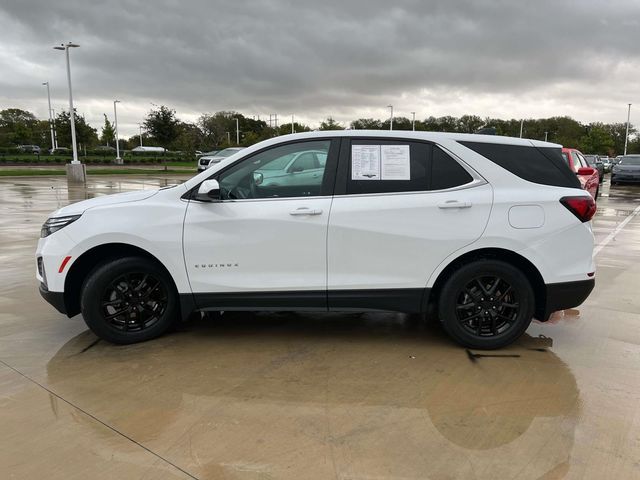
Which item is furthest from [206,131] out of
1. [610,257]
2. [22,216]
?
[610,257]

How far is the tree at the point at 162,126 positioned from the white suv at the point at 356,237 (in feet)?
113

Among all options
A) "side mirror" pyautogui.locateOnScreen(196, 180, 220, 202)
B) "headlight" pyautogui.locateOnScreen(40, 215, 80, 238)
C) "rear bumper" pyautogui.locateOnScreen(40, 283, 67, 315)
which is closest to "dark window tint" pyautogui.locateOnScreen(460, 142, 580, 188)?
"side mirror" pyautogui.locateOnScreen(196, 180, 220, 202)

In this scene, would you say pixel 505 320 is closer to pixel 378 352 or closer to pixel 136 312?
pixel 378 352

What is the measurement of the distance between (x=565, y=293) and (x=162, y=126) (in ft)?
119

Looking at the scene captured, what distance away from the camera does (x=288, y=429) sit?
3000 millimetres

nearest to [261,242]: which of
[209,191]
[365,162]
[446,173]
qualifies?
[209,191]

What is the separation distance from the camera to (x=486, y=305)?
4055 mm

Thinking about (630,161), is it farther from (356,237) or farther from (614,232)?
(356,237)

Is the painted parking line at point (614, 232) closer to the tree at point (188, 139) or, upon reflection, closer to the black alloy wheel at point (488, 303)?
the black alloy wheel at point (488, 303)

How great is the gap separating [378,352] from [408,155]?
1.65 meters

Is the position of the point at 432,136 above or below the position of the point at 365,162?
above

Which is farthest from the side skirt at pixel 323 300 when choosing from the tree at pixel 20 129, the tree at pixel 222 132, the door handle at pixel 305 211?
the tree at pixel 20 129

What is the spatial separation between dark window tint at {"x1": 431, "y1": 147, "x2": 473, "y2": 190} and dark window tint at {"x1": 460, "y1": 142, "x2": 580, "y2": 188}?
0.21m

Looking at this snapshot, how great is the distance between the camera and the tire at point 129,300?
4066 mm
